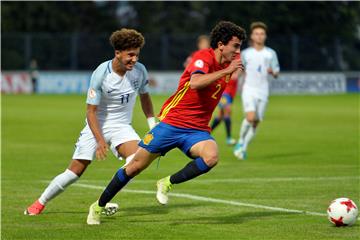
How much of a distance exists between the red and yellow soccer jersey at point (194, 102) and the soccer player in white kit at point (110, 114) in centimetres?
66

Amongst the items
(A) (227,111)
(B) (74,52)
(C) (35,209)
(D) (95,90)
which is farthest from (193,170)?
(B) (74,52)

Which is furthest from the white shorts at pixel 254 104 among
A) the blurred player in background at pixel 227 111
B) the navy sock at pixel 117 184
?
the navy sock at pixel 117 184

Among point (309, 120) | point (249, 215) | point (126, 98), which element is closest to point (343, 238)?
point (249, 215)

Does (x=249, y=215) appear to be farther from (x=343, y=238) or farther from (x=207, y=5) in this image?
(x=207, y=5)

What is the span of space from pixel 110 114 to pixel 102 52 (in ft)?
142

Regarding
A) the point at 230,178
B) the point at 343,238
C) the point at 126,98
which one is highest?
the point at 126,98

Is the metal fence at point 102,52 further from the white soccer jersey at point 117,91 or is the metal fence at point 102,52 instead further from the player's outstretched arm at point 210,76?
the player's outstretched arm at point 210,76

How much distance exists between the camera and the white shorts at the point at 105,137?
10656 millimetres

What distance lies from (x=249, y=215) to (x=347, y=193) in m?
2.32

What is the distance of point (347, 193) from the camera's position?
1273 cm

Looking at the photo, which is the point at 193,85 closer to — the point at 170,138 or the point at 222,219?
the point at 170,138

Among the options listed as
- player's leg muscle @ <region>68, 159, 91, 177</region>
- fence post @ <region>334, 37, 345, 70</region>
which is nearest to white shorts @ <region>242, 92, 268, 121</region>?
player's leg muscle @ <region>68, 159, 91, 177</region>

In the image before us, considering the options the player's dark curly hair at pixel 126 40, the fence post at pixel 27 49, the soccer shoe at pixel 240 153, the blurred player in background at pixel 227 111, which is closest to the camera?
the player's dark curly hair at pixel 126 40

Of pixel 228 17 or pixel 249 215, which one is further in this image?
pixel 228 17
